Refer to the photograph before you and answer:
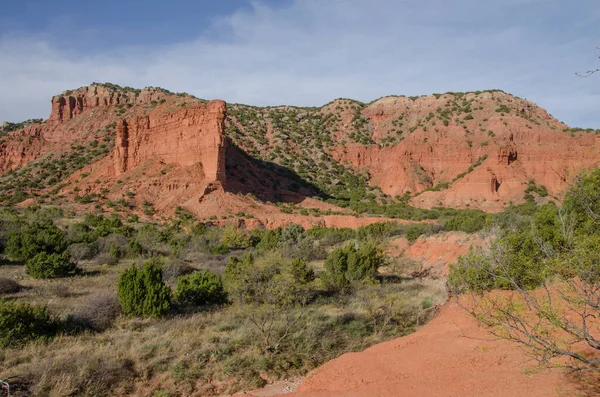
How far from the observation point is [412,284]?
1658cm

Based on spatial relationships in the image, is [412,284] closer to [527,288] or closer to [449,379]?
[527,288]

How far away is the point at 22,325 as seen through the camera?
8.60 meters

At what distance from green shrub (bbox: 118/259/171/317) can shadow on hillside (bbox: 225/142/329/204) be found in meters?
28.3

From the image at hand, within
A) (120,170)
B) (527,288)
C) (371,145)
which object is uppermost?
(371,145)

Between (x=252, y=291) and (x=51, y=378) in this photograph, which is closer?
(x=51, y=378)

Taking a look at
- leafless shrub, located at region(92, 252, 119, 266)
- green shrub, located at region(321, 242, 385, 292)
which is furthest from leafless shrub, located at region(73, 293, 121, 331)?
leafless shrub, located at region(92, 252, 119, 266)

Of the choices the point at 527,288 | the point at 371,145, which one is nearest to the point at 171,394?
the point at 527,288

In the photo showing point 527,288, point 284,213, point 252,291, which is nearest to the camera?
point 527,288

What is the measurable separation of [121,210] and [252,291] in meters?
27.4

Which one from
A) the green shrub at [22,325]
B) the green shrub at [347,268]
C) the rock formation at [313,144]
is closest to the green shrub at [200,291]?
the green shrub at [22,325]

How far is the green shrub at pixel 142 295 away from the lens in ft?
35.6

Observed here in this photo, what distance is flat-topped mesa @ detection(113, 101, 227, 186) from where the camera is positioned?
127ft

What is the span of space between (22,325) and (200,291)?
5.19m

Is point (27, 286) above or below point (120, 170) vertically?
below
